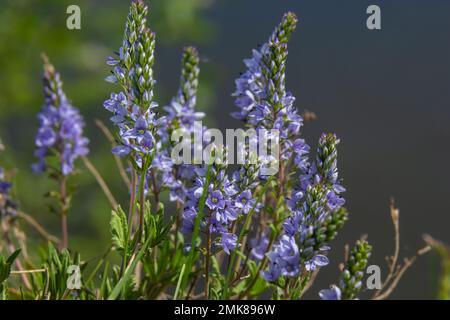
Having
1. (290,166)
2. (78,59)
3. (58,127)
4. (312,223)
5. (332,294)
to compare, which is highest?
(78,59)

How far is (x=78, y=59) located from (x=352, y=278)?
123 inches

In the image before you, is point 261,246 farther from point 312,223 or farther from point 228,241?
point 312,223

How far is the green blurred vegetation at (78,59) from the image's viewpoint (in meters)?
3.68

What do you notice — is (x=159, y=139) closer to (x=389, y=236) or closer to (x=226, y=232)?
(x=226, y=232)

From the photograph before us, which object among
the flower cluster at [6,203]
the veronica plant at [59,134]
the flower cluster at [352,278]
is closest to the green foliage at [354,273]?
the flower cluster at [352,278]

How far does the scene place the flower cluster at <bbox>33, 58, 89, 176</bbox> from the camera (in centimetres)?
180

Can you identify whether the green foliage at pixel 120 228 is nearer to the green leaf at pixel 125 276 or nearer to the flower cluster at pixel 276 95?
the green leaf at pixel 125 276

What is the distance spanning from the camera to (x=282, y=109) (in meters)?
1.42

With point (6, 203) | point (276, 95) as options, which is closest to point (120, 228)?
point (276, 95)

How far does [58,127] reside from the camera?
6.07 feet

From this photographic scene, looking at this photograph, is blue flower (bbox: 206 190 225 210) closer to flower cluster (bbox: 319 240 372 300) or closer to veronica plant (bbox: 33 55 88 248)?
flower cluster (bbox: 319 240 372 300)

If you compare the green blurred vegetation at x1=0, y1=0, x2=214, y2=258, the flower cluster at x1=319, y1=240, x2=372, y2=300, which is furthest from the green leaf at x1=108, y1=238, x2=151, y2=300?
the green blurred vegetation at x1=0, y1=0, x2=214, y2=258

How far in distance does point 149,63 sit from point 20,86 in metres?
2.62

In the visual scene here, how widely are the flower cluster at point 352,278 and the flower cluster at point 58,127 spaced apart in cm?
98
